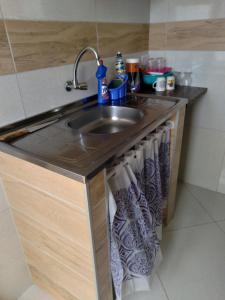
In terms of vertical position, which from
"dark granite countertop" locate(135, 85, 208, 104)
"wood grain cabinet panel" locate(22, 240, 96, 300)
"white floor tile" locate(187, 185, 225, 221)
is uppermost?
"dark granite countertop" locate(135, 85, 208, 104)

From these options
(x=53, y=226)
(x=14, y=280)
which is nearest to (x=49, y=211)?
(x=53, y=226)

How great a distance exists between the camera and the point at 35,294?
128 cm

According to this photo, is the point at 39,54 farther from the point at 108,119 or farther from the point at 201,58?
the point at 201,58

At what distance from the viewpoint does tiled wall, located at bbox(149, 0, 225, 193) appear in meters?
1.54

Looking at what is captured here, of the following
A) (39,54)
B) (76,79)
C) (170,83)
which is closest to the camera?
(39,54)

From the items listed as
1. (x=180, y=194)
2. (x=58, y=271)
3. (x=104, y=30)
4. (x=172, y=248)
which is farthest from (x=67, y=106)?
(x=180, y=194)

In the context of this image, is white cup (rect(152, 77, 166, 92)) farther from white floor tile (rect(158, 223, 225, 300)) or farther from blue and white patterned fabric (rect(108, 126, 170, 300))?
white floor tile (rect(158, 223, 225, 300))

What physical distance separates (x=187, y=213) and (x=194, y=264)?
45cm

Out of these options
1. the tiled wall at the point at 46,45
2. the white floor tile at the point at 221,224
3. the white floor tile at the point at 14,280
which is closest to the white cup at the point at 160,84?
the tiled wall at the point at 46,45

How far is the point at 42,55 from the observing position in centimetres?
105

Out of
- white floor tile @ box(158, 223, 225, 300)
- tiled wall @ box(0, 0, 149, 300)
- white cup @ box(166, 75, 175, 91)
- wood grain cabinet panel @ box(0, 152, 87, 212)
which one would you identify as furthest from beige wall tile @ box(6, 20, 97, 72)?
white floor tile @ box(158, 223, 225, 300)

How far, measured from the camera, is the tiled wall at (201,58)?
5.06ft

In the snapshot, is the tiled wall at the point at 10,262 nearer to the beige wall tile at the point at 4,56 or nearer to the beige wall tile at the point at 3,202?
the beige wall tile at the point at 3,202

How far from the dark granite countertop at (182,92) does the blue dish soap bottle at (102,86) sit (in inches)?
12.3
